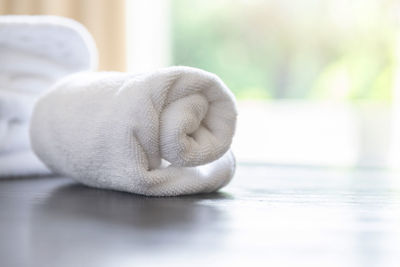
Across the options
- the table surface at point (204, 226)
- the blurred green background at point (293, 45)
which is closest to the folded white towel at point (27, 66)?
the table surface at point (204, 226)

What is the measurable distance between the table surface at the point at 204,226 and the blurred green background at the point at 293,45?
286 centimetres

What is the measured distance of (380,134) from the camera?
2320 mm

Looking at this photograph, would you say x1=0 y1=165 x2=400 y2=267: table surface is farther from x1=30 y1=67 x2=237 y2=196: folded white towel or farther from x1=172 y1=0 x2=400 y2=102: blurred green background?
x1=172 y1=0 x2=400 y2=102: blurred green background

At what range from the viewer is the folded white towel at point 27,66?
934 mm

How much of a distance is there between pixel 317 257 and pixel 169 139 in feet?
0.96

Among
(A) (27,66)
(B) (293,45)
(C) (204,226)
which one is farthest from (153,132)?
(B) (293,45)

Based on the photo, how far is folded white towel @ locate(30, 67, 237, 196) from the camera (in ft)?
2.25

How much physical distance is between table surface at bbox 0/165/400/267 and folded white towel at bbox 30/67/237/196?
0.08 ft

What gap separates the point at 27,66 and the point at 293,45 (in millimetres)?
3002

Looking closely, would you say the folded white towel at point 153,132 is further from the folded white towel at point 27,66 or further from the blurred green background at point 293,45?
the blurred green background at point 293,45

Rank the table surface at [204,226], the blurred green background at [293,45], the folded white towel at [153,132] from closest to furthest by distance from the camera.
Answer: the table surface at [204,226] < the folded white towel at [153,132] < the blurred green background at [293,45]

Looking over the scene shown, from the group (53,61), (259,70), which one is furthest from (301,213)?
(259,70)

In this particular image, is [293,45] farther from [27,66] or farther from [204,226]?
[204,226]

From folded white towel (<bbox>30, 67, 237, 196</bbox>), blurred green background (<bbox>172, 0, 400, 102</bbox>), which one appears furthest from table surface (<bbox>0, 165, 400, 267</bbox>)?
blurred green background (<bbox>172, 0, 400, 102</bbox>)
